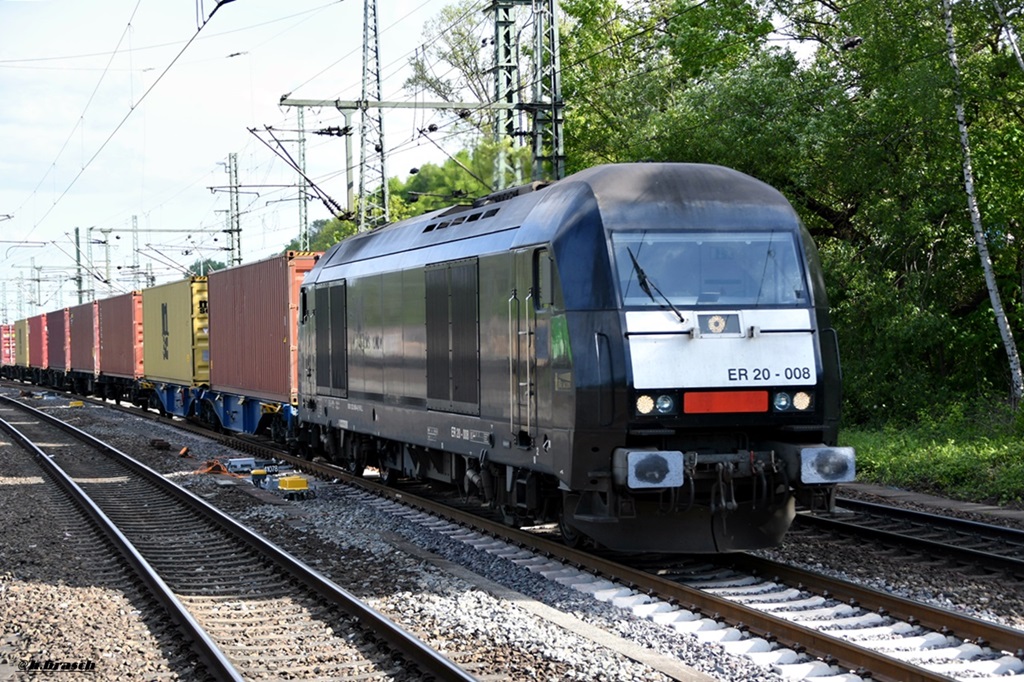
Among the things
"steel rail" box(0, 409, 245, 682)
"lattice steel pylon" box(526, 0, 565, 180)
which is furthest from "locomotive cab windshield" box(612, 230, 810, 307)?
"lattice steel pylon" box(526, 0, 565, 180)

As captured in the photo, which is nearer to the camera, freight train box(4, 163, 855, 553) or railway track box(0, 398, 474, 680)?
railway track box(0, 398, 474, 680)

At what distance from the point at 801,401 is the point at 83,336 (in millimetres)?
38808

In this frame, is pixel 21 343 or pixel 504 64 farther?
pixel 21 343

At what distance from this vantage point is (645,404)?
918 centimetres

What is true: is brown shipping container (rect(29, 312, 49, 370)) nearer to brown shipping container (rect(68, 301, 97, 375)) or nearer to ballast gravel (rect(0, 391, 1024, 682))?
brown shipping container (rect(68, 301, 97, 375))

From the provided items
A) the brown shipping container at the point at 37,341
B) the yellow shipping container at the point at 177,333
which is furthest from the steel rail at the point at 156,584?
the brown shipping container at the point at 37,341

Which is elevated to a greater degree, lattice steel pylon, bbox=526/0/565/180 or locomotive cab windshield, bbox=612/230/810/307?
lattice steel pylon, bbox=526/0/565/180

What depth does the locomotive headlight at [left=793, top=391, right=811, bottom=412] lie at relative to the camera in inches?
376

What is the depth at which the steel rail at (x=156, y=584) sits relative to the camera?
7.45m

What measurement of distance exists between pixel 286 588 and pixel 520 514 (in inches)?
102

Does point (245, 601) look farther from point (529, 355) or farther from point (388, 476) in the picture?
point (388, 476)

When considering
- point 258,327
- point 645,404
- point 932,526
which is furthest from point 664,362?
point 258,327

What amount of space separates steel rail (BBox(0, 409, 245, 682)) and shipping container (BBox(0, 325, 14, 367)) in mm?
55446

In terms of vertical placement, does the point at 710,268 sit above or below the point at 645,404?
above
